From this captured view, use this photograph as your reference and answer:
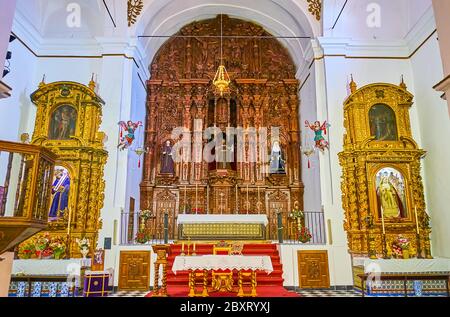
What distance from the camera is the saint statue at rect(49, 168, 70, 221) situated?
9.84 m

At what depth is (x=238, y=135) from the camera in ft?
45.1

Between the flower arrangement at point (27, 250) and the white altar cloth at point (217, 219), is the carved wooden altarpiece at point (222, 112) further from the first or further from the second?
the flower arrangement at point (27, 250)

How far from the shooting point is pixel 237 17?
1480 cm

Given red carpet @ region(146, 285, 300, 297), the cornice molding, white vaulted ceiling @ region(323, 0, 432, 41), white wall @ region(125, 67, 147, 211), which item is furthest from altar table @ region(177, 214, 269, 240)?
the cornice molding

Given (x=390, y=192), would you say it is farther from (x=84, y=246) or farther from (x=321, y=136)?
(x=84, y=246)

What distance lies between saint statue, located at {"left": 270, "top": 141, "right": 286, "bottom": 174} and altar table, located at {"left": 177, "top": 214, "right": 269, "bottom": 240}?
3.29 metres

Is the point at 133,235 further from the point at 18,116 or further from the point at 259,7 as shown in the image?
the point at 259,7

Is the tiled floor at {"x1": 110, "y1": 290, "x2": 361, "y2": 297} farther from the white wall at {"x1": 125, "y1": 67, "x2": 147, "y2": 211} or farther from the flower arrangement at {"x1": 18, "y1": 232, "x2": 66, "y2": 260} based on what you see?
the white wall at {"x1": 125, "y1": 67, "x2": 147, "y2": 211}

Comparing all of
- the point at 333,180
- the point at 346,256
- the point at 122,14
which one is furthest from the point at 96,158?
the point at 346,256

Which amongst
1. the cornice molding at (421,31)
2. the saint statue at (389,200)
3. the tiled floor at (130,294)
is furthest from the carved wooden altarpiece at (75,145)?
the cornice molding at (421,31)

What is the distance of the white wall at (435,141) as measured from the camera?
941 centimetres

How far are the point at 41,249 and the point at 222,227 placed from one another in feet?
16.4

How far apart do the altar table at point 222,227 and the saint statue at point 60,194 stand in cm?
334

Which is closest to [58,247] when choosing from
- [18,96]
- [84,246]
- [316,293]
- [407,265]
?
[84,246]
